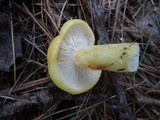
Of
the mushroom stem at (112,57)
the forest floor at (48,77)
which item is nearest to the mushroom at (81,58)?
the mushroom stem at (112,57)

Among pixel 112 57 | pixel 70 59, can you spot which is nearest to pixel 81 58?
pixel 70 59

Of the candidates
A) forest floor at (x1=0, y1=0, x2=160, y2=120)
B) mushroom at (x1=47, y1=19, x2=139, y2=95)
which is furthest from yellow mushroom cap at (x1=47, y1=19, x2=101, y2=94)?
forest floor at (x1=0, y1=0, x2=160, y2=120)

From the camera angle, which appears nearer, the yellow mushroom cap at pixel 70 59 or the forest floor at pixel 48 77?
the yellow mushroom cap at pixel 70 59

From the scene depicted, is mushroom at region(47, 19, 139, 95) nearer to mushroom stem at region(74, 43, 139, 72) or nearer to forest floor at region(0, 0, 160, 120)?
mushroom stem at region(74, 43, 139, 72)

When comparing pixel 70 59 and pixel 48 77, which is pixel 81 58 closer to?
pixel 70 59

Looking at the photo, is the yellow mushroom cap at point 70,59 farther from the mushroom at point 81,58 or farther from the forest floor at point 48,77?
the forest floor at point 48,77

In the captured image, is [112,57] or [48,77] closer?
[112,57]

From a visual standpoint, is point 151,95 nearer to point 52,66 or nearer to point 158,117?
point 158,117
